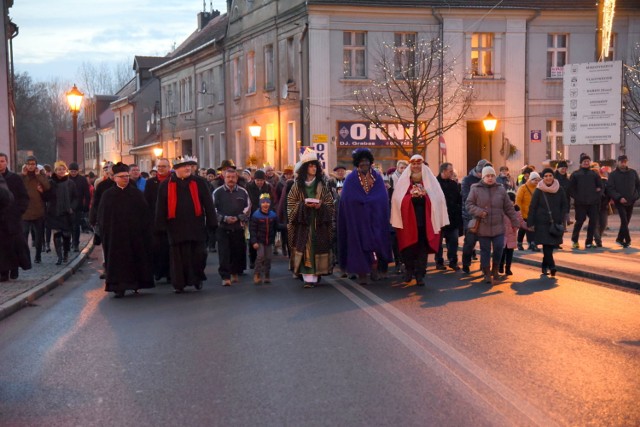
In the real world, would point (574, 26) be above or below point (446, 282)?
above

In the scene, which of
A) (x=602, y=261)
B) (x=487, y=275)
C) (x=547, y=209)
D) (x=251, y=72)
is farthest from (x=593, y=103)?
(x=251, y=72)

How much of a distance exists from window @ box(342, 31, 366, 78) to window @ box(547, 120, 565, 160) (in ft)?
25.9

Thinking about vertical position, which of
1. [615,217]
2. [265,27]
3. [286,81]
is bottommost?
[615,217]

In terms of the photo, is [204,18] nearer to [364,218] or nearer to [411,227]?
[364,218]

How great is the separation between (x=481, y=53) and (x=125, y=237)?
25664 mm

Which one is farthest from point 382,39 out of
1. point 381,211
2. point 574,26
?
point 381,211

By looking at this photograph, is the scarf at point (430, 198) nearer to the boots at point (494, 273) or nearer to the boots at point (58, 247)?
the boots at point (494, 273)

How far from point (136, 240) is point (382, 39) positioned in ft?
78.2

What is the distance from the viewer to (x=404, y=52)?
3528cm

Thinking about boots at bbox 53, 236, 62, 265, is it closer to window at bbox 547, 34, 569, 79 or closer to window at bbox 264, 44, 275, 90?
window at bbox 264, 44, 275, 90

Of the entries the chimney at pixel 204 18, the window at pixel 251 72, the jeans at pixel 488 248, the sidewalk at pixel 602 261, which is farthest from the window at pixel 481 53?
the chimney at pixel 204 18

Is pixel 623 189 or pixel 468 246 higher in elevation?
pixel 623 189

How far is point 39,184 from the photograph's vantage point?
58.9 ft

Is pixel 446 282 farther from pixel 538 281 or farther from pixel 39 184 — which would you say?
pixel 39 184
